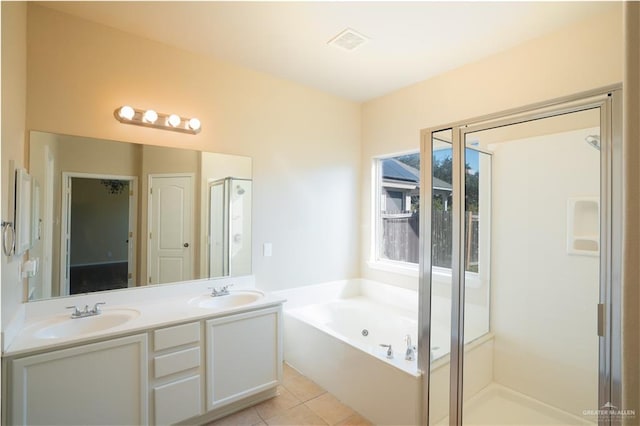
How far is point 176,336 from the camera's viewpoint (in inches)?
75.2

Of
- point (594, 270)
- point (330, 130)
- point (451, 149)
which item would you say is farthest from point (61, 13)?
point (594, 270)

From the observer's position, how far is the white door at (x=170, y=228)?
237 centimetres

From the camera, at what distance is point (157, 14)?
6.70ft

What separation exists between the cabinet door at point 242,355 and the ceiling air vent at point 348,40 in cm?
213

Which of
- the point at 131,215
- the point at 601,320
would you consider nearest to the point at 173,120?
the point at 131,215

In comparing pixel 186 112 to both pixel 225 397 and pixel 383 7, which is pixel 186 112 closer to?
pixel 383 7

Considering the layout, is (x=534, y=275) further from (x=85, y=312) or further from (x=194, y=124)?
(x=85, y=312)

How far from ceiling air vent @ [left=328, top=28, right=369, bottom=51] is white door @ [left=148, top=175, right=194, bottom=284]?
5.26ft

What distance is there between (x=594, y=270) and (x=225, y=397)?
2.65 m

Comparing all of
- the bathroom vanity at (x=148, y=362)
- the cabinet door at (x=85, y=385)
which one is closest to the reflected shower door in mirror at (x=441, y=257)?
the bathroom vanity at (x=148, y=362)

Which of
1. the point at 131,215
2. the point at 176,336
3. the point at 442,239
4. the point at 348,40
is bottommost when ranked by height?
the point at 176,336

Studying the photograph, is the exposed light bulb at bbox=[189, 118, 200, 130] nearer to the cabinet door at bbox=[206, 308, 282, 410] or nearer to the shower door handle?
the cabinet door at bbox=[206, 308, 282, 410]

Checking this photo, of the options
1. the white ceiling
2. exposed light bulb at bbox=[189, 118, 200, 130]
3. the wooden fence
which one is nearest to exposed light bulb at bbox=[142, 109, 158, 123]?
exposed light bulb at bbox=[189, 118, 200, 130]

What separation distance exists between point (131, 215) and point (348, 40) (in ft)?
6.97
